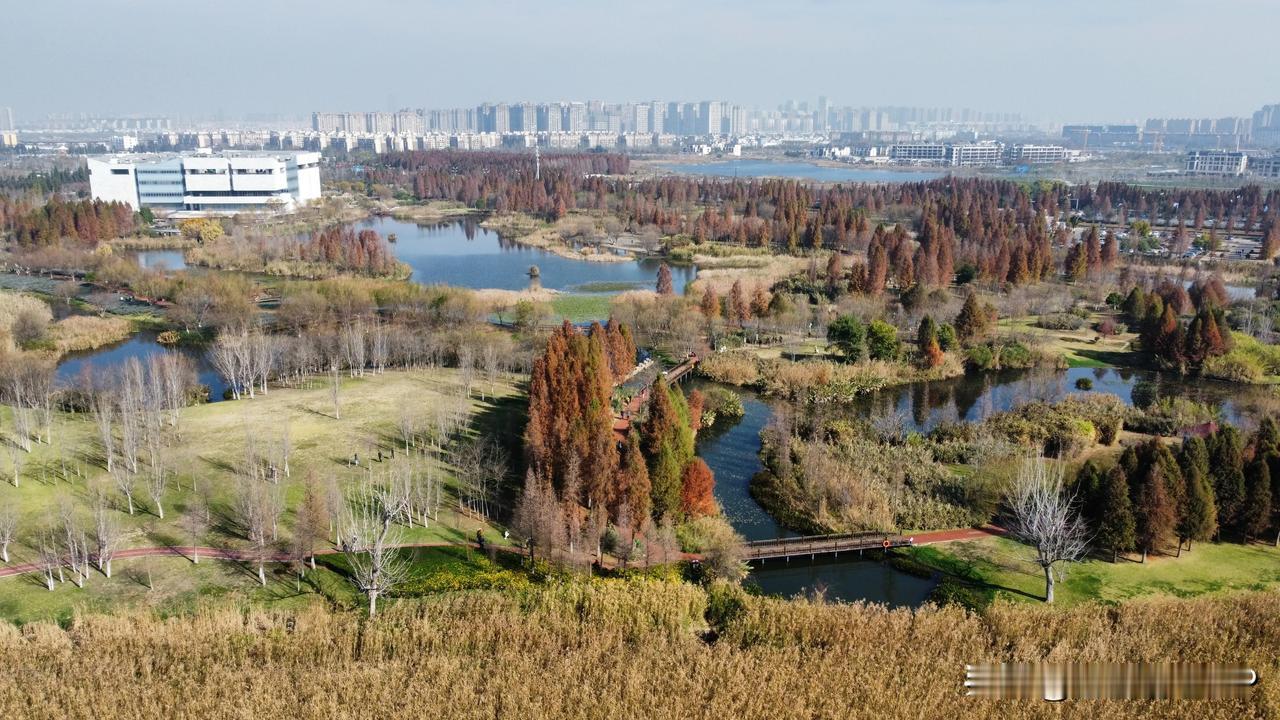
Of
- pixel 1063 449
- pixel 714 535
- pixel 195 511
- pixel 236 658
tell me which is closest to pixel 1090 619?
pixel 714 535

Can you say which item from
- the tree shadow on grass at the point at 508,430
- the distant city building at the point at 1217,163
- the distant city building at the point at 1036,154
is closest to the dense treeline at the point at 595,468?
the tree shadow on grass at the point at 508,430

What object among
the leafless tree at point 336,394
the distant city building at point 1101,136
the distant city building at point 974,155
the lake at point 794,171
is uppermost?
the distant city building at point 1101,136

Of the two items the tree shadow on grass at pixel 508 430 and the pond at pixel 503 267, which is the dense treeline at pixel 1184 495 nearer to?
the tree shadow on grass at pixel 508 430

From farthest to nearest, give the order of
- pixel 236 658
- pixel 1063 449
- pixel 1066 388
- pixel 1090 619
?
pixel 1066 388 < pixel 1063 449 < pixel 1090 619 < pixel 236 658

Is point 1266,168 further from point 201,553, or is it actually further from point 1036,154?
point 201,553

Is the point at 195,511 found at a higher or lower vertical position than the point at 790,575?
higher

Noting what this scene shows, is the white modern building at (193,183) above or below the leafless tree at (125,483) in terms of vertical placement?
above

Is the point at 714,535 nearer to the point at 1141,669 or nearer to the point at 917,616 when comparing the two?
the point at 917,616
